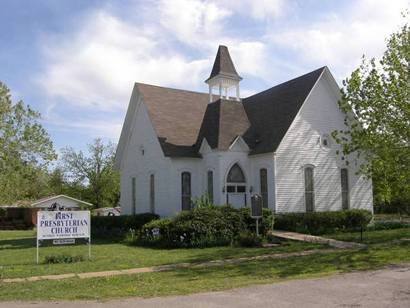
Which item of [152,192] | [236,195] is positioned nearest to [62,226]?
[236,195]

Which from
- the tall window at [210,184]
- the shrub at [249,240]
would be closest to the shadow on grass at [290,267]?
the shrub at [249,240]

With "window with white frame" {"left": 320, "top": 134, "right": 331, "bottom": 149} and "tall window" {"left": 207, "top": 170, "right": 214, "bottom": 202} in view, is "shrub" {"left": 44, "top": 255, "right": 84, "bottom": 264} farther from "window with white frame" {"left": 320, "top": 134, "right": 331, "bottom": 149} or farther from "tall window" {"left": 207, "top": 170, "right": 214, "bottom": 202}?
"window with white frame" {"left": 320, "top": 134, "right": 331, "bottom": 149}

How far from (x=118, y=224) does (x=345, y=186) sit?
14.0 metres

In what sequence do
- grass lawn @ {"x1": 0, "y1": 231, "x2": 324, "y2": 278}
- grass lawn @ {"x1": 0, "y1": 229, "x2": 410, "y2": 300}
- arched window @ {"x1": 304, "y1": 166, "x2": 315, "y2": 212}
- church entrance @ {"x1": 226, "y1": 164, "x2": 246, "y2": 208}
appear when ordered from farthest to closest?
arched window @ {"x1": 304, "y1": 166, "x2": 315, "y2": 212}
church entrance @ {"x1": 226, "y1": 164, "x2": 246, "y2": 208}
grass lawn @ {"x1": 0, "y1": 231, "x2": 324, "y2": 278}
grass lawn @ {"x1": 0, "y1": 229, "x2": 410, "y2": 300}

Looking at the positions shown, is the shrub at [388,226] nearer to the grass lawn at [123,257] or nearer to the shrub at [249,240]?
the grass lawn at [123,257]

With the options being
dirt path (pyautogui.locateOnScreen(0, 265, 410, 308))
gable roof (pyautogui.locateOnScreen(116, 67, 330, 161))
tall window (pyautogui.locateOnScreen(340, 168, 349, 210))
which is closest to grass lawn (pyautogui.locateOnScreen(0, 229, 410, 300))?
dirt path (pyautogui.locateOnScreen(0, 265, 410, 308))

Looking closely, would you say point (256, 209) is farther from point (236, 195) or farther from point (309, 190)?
point (309, 190)

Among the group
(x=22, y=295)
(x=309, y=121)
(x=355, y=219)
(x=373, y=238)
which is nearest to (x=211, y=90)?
(x=309, y=121)

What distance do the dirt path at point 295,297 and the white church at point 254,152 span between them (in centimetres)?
1548

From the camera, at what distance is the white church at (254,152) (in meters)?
27.4

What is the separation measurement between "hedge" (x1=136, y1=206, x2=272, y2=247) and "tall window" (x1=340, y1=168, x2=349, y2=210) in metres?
8.60

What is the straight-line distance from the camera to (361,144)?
19125 mm

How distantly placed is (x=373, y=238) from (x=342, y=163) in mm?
7930

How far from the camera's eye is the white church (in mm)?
27359
